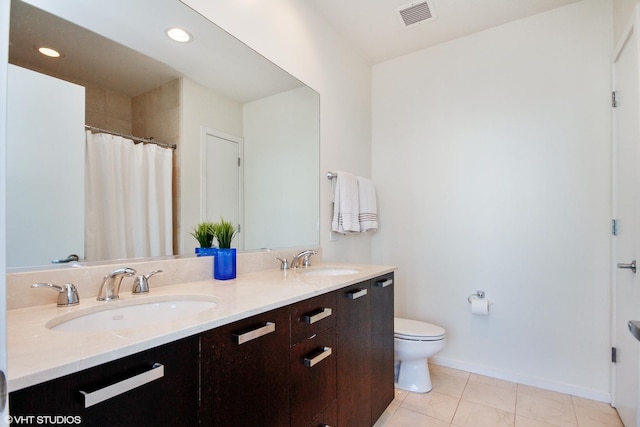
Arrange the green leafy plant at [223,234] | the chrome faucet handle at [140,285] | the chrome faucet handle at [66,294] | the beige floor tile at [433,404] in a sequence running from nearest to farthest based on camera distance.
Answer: the chrome faucet handle at [66,294] < the chrome faucet handle at [140,285] < the green leafy plant at [223,234] < the beige floor tile at [433,404]

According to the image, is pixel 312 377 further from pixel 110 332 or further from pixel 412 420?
pixel 412 420

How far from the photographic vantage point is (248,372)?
2.98 ft

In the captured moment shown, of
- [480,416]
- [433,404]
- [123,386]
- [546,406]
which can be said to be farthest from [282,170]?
[546,406]

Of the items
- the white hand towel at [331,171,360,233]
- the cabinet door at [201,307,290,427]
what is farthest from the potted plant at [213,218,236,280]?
the white hand towel at [331,171,360,233]

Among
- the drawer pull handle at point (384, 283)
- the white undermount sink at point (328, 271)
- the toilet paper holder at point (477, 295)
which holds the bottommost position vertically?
the toilet paper holder at point (477, 295)

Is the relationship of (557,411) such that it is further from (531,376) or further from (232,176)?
(232,176)

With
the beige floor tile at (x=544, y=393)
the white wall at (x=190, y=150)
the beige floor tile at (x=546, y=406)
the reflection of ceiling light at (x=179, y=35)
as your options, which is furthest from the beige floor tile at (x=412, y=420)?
the reflection of ceiling light at (x=179, y=35)

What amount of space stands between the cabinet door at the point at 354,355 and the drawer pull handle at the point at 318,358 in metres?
0.12

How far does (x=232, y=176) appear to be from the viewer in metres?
1.66

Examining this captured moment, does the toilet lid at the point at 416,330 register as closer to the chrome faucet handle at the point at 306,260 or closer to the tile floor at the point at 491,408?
the tile floor at the point at 491,408

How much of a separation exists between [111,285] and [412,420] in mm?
1746

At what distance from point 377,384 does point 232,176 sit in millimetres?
1361

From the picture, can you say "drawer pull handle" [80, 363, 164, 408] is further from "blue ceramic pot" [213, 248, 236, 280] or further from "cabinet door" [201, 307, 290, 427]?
"blue ceramic pot" [213, 248, 236, 280]

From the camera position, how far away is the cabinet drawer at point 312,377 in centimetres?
110
